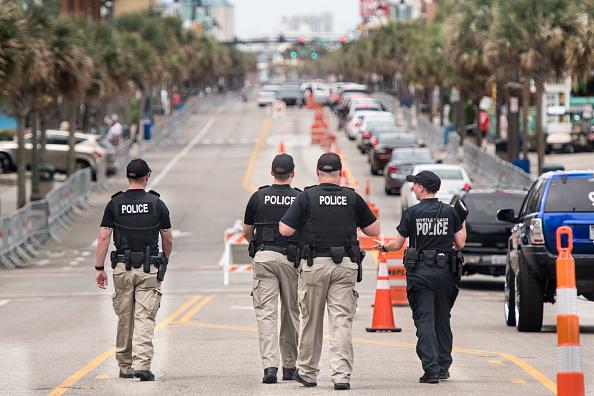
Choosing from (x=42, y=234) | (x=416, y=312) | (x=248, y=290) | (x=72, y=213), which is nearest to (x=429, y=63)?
(x=72, y=213)

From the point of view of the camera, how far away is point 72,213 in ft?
143

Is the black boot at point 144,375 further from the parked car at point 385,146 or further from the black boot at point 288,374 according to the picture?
the parked car at point 385,146

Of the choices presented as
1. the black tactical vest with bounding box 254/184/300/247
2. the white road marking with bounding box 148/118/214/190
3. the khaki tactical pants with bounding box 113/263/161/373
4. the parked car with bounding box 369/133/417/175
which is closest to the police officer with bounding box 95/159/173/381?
the khaki tactical pants with bounding box 113/263/161/373

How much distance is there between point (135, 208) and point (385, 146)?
42.3 meters

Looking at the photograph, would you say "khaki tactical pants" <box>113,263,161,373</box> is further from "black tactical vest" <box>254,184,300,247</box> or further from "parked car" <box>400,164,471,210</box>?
"parked car" <box>400,164,471,210</box>

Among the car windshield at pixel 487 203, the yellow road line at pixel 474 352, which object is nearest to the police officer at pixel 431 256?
the yellow road line at pixel 474 352

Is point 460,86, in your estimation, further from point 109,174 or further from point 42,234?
point 42,234

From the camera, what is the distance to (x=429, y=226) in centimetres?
1249

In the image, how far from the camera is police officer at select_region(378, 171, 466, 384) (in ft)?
40.6

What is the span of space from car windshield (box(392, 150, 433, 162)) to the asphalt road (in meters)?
5.51

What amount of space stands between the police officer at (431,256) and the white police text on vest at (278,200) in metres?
0.93

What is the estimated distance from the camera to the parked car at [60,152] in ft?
171

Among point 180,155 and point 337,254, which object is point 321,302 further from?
point 180,155

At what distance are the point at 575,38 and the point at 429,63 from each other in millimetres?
35170
